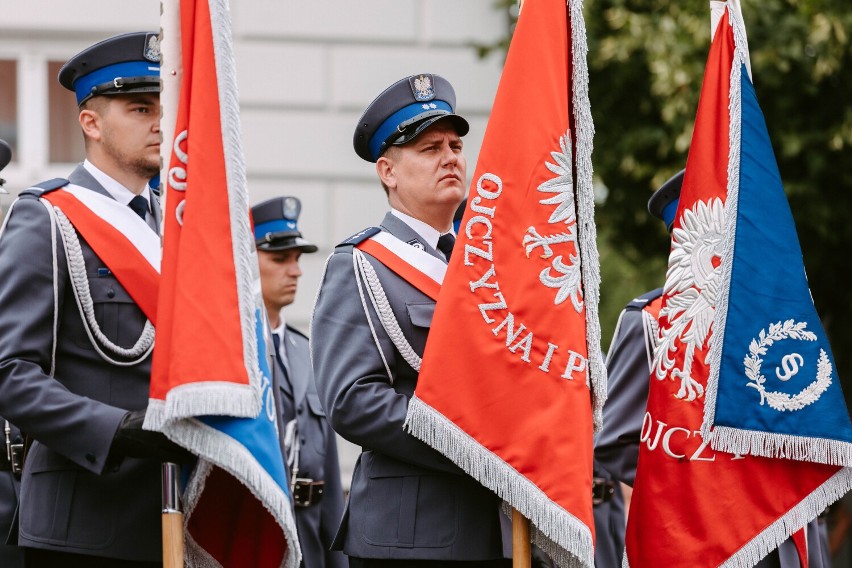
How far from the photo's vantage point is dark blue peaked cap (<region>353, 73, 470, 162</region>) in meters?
4.45

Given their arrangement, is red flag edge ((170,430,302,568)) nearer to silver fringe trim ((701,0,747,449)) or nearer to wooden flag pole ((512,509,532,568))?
wooden flag pole ((512,509,532,568))

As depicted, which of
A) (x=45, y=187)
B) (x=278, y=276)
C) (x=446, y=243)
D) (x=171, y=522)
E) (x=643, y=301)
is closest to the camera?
(x=171, y=522)

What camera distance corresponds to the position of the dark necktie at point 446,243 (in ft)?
14.6

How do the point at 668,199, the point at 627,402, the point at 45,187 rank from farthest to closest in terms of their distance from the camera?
the point at 668,199 < the point at 627,402 < the point at 45,187

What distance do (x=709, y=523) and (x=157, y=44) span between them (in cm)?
209

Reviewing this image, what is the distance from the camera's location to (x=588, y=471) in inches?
154

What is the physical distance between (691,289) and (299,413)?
208 cm

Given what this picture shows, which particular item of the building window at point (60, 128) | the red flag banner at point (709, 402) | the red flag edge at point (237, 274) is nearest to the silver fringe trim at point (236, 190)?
the red flag edge at point (237, 274)

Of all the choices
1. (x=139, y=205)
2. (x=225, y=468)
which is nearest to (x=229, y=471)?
(x=225, y=468)

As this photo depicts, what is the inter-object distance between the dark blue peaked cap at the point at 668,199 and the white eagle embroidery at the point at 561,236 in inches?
48.6

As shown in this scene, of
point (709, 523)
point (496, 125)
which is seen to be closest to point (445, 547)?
point (709, 523)

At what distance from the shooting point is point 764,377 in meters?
4.36

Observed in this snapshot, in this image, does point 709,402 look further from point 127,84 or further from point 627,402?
point 127,84

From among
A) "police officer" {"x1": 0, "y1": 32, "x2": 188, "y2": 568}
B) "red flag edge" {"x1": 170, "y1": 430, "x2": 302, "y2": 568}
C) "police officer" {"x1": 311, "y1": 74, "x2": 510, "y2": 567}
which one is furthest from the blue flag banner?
"police officer" {"x1": 0, "y1": 32, "x2": 188, "y2": 568}
